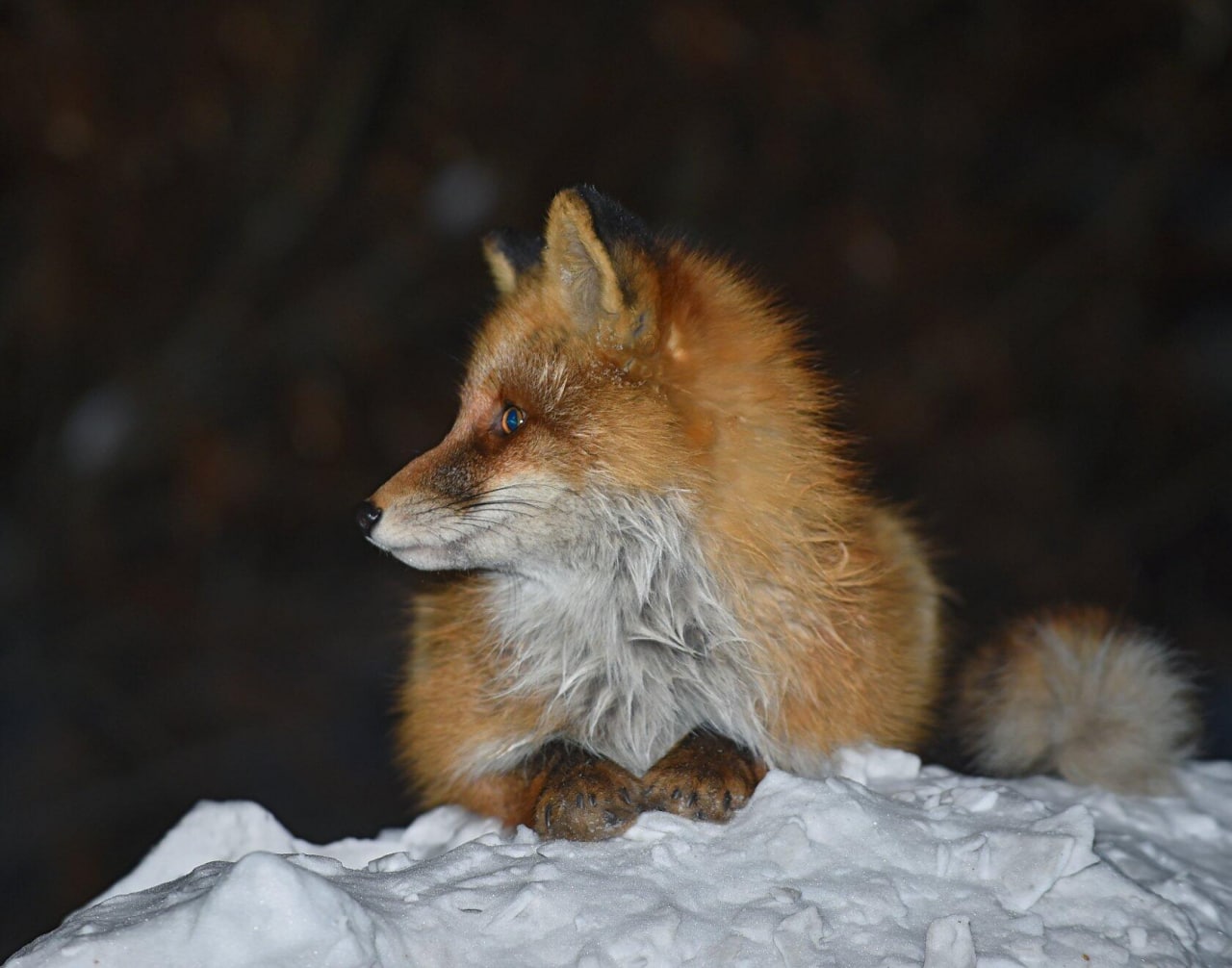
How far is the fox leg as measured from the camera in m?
2.10

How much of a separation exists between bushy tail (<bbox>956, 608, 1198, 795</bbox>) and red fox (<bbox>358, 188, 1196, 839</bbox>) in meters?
0.02

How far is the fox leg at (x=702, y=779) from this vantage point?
210cm

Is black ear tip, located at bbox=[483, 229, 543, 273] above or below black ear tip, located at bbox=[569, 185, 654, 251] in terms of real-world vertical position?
above

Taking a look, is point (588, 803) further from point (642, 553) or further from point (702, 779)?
point (642, 553)

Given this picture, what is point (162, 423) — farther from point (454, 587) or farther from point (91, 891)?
point (454, 587)

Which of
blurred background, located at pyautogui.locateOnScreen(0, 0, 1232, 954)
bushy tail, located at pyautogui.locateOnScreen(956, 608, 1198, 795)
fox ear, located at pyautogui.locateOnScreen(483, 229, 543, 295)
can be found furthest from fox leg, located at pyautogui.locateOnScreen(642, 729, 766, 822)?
blurred background, located at pyautogui.locateOnScreen(0, 0, 1232, 954)

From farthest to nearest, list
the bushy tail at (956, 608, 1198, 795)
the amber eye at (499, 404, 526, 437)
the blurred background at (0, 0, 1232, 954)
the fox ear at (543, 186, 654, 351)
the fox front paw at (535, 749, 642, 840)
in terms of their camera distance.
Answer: the blurred background at (0, 0, 1232, 954) < the bushy tail at (956, 608, 1198, 795) < the amber eye at (499, 404, 526, 437) < the fox ear at (543, 186, 654, 351) < the fox front paw at (535, 749, 642, 840)

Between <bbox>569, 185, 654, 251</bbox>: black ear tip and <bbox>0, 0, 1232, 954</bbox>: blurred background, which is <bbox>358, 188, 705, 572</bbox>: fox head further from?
<bbox>0, 0, 1232, 954</bbox>: blurred background

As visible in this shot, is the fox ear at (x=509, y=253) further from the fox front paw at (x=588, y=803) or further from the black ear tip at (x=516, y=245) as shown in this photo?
the fox front paw at (x=588, y=803)

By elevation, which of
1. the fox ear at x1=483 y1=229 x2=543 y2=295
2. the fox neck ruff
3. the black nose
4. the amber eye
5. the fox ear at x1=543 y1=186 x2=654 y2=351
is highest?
the fox ear at x1=483 y1=229 x2=543 y2=295

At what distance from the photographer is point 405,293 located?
7641 mm

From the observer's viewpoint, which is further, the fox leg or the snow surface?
the fox leg

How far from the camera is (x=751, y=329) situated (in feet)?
8.14

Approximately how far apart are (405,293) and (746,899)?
6.30m
